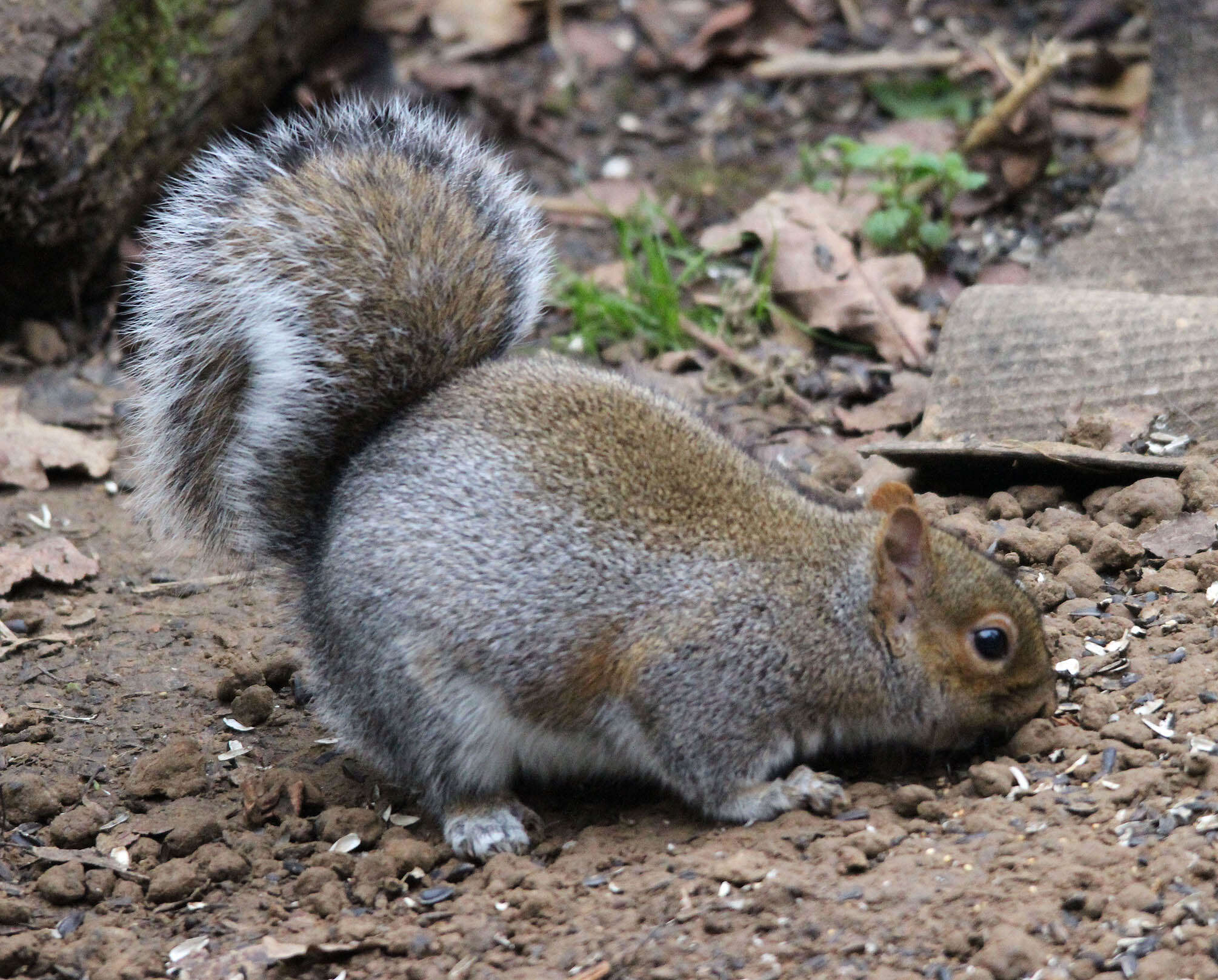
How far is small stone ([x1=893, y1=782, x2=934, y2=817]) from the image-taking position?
3684 mm

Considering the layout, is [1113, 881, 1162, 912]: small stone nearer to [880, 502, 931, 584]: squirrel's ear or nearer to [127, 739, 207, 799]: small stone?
[880, 502, 931, 584]: squirrel's ear

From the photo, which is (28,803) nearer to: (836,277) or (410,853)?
(410,853)

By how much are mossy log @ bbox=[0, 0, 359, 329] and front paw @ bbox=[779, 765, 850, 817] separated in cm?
401

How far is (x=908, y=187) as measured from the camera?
22.8 feet

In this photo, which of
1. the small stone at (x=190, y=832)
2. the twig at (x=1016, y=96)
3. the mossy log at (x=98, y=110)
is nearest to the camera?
the small stone at (x=190, y=832)

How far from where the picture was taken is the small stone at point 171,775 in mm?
4172

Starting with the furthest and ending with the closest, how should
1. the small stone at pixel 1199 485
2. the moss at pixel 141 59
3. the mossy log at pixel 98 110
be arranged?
the moss at pixel 141 59 < the mossy log at pixel 98 110 < the small stone at pixel 1199 485

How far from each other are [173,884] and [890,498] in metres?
2.11

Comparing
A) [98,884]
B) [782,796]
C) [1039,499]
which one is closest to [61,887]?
[98,884]

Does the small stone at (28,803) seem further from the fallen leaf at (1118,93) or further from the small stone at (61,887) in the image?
the fallen leaf at (1118,93)

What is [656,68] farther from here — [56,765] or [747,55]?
[56,765]

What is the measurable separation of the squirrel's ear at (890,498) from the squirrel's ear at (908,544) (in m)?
0.15

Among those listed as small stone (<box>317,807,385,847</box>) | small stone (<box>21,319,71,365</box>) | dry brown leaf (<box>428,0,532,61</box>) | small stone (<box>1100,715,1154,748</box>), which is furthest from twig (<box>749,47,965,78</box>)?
small stone (<box>317,807,385,847</box>)

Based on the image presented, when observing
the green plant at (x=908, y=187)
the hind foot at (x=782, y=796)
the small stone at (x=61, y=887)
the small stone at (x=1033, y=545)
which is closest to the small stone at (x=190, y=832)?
the small stone at (x=61, y=887)
